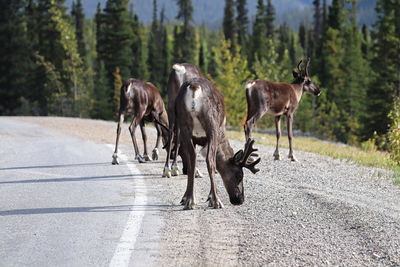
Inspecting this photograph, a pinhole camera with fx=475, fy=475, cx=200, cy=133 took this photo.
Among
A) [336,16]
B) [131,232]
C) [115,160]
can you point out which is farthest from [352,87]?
[131,232]

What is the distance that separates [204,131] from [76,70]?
4113cm

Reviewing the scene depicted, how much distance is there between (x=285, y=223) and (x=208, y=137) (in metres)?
1.57

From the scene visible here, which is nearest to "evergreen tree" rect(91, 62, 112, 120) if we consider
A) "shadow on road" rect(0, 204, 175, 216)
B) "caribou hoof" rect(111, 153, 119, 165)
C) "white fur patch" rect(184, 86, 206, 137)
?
"caribou hoof" rect(111, 153, 119, 165)

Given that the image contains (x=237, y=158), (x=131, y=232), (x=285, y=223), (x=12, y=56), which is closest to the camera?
(x=131, y=232)

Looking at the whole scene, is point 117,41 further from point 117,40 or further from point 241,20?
point 241,20

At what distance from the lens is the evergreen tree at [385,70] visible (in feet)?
123

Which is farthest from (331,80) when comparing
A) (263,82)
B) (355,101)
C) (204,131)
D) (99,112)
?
(204,131)

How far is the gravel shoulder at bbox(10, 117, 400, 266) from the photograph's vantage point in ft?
14.8

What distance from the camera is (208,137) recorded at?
21.4 feet

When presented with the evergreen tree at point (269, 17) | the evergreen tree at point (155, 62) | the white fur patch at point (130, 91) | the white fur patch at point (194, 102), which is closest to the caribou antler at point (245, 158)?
the white fur patch at point (194, 102)

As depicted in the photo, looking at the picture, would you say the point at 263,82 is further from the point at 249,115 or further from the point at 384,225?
the point at 384,225

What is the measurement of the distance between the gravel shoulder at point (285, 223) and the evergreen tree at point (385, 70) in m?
29.6

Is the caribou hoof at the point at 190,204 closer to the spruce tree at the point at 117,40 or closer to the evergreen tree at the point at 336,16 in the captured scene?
the spruce tree at the point at 117,40

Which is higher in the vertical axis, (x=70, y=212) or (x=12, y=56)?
(x=12, y=56)
